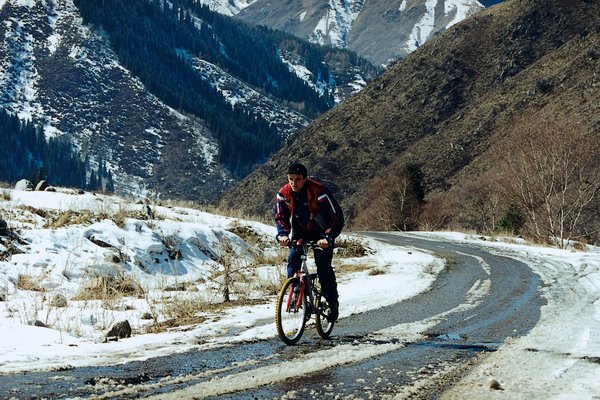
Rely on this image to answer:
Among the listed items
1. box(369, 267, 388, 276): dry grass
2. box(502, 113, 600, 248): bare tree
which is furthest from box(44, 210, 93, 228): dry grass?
box(502, 113, 600, 248): bare tree

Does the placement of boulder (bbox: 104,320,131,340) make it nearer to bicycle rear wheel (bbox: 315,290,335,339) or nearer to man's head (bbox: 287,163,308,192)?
bicycle rear wheel (bbox: 315,290,335,339)

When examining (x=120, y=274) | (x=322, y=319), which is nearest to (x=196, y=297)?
(x=120, y=274)

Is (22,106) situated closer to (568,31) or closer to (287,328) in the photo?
(568,31)

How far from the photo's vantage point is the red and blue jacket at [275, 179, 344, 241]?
753cm

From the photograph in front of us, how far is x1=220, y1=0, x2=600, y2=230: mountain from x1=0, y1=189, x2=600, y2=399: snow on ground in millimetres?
55149

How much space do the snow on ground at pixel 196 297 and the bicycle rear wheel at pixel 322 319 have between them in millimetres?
589

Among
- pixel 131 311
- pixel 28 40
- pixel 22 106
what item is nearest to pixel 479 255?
pixel 131 311

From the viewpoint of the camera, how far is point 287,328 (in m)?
7.24

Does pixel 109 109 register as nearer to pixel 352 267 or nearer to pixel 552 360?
pixel 352 267

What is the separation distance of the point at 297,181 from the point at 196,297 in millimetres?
3925

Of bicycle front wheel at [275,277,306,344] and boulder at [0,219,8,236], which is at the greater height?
boulder at [0,219,8,236]

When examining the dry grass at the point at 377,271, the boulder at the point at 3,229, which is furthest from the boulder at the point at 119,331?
the dry grass at the point at 377,271

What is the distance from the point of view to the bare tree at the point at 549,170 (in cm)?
3012

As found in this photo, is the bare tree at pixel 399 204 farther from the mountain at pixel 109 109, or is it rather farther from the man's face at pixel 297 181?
the mountain at pixel 109 109
